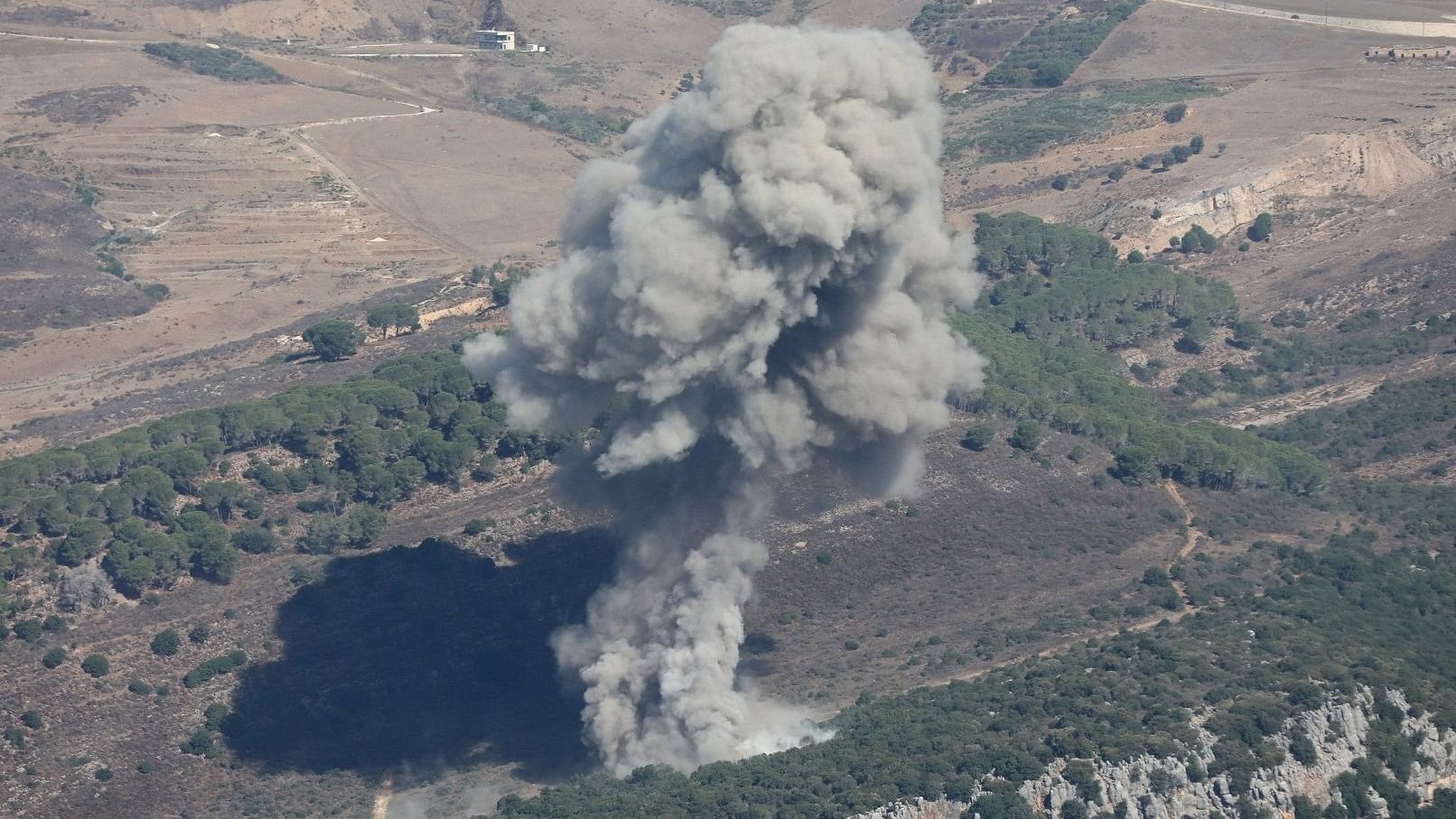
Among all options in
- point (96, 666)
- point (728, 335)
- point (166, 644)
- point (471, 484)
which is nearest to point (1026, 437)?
point (471, 484)

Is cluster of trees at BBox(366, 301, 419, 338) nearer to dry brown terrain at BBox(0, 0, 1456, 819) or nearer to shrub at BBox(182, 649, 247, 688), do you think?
dry brown terrain at BBox(0, 0, 1456, 819)

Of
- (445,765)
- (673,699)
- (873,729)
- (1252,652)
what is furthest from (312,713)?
(1252,652)

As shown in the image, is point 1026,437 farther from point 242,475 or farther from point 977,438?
point 242,475

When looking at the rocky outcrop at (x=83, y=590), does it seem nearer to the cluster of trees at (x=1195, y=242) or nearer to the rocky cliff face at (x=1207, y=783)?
the rocky cliff face at (x=1207, y=783)

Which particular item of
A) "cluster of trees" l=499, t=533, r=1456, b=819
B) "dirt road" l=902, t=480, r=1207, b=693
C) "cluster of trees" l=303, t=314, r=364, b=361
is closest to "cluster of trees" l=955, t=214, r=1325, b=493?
"dirt road" l=902, t=480, r=1207, b=693

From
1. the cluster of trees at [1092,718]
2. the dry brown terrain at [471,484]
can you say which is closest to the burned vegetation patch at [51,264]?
the dry brown terrain at [471,484]

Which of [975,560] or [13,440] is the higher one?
[975,560]

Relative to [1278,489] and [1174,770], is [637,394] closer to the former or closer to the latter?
[1174,770]
